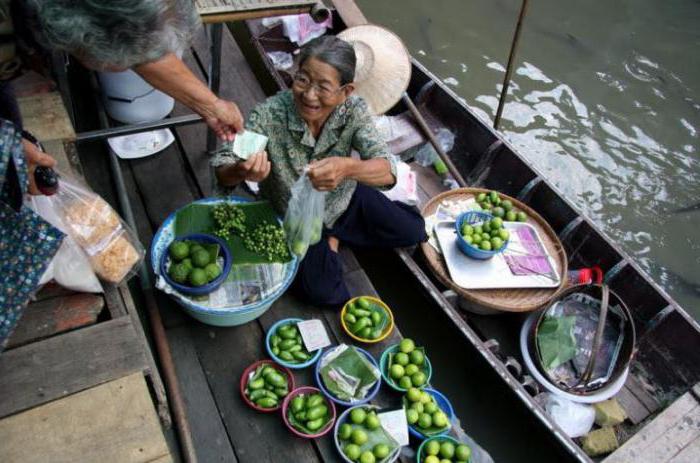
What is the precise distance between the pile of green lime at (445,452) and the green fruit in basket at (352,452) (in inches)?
12.6

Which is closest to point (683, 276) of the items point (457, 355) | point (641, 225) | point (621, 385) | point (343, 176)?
point (641, 225)

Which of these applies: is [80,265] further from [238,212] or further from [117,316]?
[238,212]

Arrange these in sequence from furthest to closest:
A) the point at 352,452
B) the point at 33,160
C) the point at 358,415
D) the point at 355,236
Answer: the point at 355,236 < the point at 358,415 < the point at 352,452 < the point at 33,160

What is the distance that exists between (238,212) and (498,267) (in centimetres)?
171

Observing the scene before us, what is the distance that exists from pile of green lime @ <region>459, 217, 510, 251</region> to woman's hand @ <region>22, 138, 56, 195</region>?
8.03 ft

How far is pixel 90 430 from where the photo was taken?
1.65 m

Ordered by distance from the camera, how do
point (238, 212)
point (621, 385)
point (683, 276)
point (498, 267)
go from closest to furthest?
point (238, 212)
point (621, 385)
point (498, 267)
point (683, 276)

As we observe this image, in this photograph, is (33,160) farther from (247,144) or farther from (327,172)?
(327,172)

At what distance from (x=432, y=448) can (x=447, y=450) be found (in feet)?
0.23

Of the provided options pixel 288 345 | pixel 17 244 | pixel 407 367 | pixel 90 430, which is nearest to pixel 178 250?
pixel 288 345

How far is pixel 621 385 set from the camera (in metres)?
3.22

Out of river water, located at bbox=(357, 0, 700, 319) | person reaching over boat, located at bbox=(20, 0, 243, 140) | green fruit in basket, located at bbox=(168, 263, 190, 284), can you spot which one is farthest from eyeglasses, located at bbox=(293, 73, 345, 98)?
river water, located at bbox=(357, 0, 700, 319)

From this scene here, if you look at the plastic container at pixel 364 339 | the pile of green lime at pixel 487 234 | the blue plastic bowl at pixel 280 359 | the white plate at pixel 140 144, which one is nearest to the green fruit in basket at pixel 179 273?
the blue plastic bowl at pixel 280 359

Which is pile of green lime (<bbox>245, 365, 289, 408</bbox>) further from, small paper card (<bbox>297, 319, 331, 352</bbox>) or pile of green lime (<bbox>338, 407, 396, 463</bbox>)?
pile of green lime (<bbox>338, 407, 396, 463</bbox>)
